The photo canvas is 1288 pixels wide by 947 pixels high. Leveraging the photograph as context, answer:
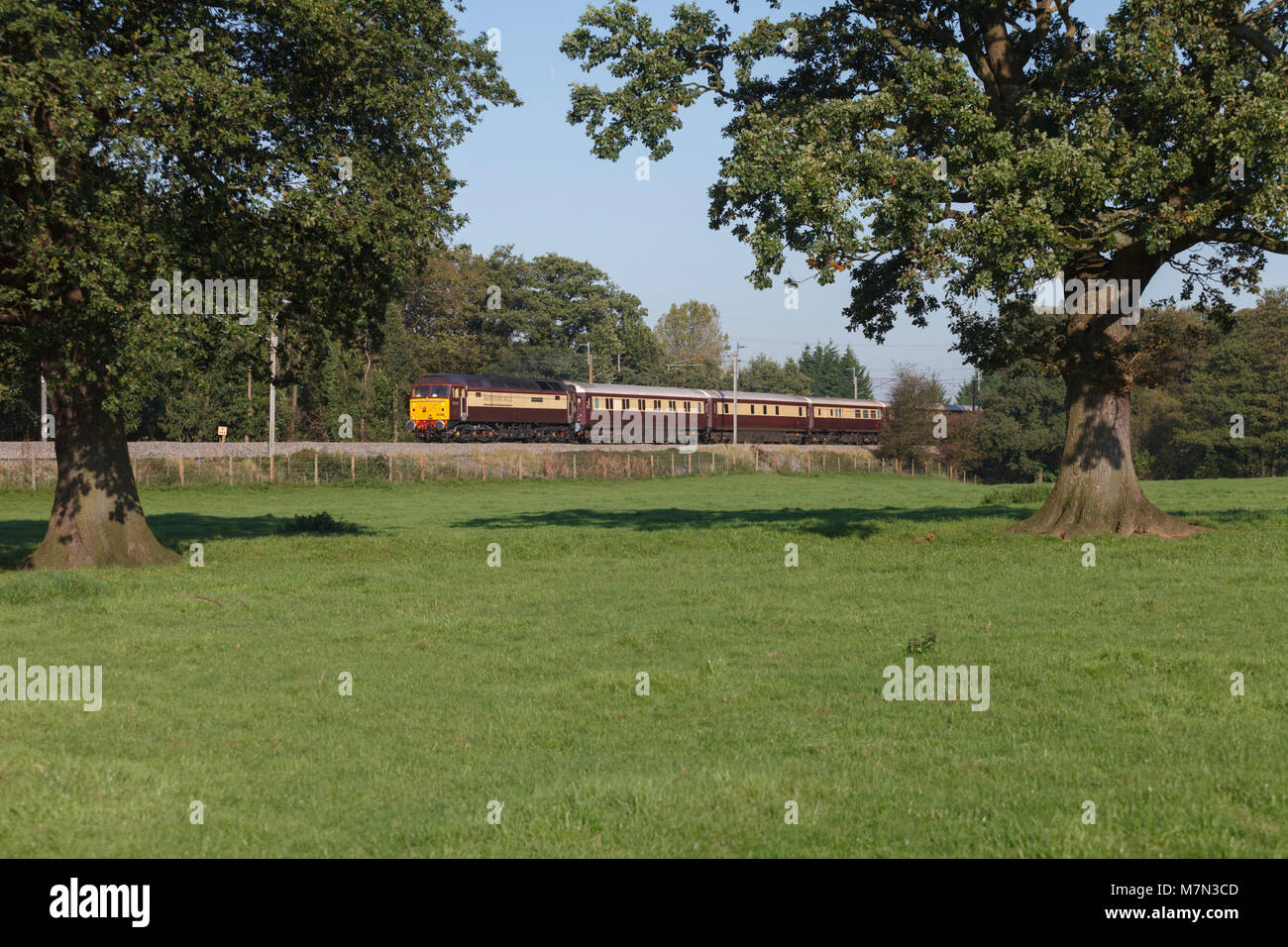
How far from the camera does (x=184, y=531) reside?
107 feet

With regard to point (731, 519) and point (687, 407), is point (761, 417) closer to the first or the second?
point (687, 407)

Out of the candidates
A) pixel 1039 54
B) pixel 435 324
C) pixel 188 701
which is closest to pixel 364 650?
pixel 188 701

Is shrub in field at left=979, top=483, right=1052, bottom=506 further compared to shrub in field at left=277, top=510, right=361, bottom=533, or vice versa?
shrub in field at left=979, top=483, right=1052, bottom=506

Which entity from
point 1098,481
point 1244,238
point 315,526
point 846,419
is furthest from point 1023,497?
point 846,419

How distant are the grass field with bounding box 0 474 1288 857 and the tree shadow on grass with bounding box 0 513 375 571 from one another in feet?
16.2

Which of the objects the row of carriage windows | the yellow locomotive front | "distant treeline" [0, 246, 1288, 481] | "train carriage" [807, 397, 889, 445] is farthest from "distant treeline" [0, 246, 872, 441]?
"train carriage" [807, 397, 889, 445]

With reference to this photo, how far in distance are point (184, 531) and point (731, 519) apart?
16.3 meters

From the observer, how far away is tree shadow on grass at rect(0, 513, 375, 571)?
26.3 m

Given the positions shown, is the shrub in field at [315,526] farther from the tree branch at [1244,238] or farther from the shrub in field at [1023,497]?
the shrub in field at [1023,497]

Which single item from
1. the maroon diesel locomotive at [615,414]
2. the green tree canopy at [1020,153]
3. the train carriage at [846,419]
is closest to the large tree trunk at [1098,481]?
the green tree canopy at [1020,153]

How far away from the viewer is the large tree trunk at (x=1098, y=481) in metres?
25.4

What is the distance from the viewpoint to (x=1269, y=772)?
27.2ft

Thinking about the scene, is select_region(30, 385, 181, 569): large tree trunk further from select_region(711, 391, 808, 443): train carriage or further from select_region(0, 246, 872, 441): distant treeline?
select_region(711, 391, 808, 443): train carriage
